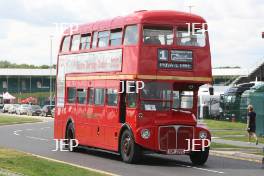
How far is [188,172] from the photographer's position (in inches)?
800

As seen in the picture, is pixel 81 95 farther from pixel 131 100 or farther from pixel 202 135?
pixel 202 135

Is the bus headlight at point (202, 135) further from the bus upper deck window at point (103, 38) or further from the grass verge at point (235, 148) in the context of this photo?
the grass verge at point (235, 148)

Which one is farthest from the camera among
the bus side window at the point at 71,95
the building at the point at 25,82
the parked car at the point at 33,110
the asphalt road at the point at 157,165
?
the building at the point at 25,82

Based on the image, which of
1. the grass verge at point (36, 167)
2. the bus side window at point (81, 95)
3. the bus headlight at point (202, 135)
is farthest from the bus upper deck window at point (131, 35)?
the grass verge at point (36, 167)

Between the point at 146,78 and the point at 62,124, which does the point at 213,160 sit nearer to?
the point at 146,78

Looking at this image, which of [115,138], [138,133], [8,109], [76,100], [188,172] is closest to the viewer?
[188,172]

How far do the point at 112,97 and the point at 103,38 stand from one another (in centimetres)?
215

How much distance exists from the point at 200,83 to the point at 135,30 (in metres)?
2.46

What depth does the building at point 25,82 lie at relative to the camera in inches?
5837

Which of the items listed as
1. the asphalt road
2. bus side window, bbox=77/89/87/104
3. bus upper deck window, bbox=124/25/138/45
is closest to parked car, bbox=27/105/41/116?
the asphalt road

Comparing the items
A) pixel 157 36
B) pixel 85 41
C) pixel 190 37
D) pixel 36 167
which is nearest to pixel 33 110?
pixel 85 41

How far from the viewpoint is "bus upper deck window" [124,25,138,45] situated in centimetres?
2266

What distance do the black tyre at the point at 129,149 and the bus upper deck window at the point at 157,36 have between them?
2.74 m

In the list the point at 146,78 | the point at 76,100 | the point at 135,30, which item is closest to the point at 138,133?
the point at 146,78
